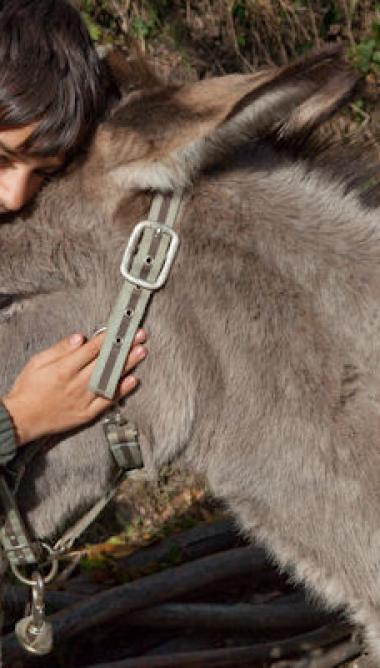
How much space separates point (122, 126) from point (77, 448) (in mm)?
709

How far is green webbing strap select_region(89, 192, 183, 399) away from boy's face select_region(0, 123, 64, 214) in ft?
0.79

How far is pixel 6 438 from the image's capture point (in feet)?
8.07

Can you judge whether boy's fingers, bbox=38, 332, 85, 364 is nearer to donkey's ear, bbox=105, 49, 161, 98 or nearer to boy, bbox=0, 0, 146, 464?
boy, bbox=0, 0, 146, 464

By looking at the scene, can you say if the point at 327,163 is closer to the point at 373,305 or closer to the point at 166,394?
the point at 373,305

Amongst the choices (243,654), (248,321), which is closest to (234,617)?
(243,654)

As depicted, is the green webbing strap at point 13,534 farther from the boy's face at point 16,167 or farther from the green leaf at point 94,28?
the green leaf at point 94,28

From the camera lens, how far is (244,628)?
426 centimetres

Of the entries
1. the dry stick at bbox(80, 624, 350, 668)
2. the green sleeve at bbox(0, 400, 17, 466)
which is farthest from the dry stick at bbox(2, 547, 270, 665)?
the green sleeve at bbox(0, 400, 17, 466)

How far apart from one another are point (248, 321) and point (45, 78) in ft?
2.12

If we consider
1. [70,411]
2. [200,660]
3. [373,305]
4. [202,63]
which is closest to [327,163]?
[373,305]

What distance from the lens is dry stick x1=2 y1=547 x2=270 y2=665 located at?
13.4 ft

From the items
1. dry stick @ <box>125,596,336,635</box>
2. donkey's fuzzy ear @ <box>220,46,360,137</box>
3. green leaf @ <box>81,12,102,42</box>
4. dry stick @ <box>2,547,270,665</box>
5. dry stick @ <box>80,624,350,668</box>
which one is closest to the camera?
donkey's fuzzy ear @ <box>220,46,360,137</box>

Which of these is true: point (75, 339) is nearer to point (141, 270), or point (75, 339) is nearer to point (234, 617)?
point (141, 270)

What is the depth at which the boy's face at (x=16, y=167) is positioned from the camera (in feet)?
7.80
